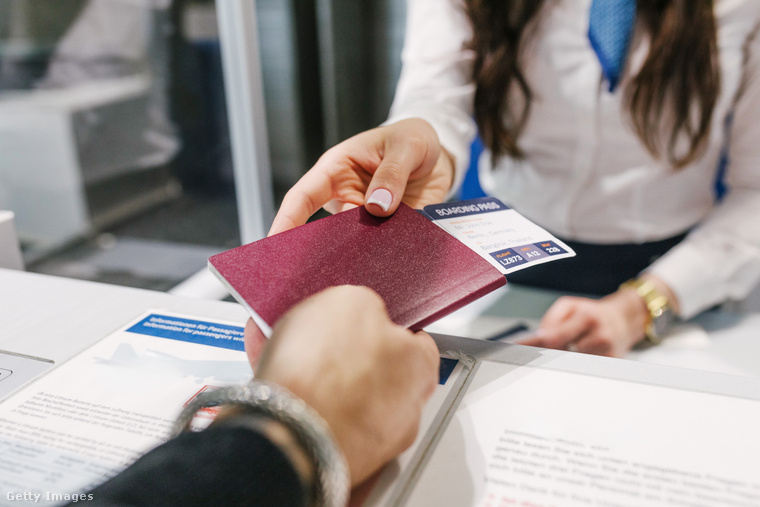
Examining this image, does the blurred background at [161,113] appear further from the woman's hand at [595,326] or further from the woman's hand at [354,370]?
the woman's hand at [354,370]

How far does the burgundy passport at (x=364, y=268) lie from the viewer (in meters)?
0.39

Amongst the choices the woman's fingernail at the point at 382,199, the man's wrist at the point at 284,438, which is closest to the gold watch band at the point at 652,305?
the woman's fingernail at the point at 382,199

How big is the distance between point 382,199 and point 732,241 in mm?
749

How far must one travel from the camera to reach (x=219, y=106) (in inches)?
90.0

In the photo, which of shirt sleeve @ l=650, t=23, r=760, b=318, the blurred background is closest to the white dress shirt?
shirt sleeve @ l=650, t=23, r=760, b=318

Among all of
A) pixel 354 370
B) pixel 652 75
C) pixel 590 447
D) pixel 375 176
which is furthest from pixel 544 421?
pixel 652 75

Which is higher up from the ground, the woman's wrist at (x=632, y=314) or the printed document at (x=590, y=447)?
the printed document at (x=590, y=447)

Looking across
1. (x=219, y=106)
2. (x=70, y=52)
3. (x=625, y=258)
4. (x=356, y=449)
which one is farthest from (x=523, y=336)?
(x=219, y=106)

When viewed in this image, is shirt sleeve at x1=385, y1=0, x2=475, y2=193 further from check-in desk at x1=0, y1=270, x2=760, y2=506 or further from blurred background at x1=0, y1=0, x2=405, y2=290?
blurred background at x1=0, y1=0, x2=405, y2=290

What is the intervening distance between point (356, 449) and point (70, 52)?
186cm

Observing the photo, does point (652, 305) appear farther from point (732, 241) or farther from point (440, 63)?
point (440, 63)

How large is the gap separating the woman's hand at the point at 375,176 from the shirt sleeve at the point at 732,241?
0.48 metres

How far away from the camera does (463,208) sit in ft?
1.75

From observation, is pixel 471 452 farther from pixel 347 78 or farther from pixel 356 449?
pixel 347 78
